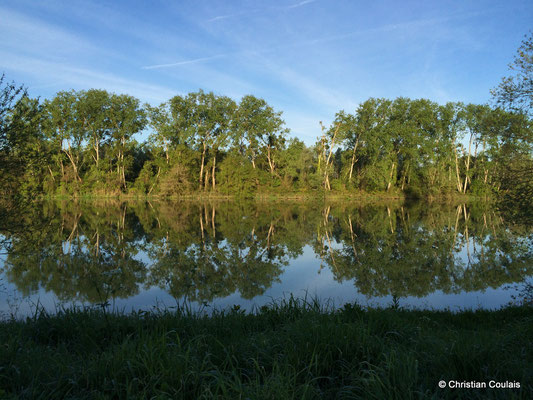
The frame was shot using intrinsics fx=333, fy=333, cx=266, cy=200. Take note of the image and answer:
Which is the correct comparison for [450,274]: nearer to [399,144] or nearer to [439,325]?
[439,325]

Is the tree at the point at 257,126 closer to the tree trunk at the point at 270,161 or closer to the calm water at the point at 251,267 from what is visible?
the tree trunk at the point at 270,161

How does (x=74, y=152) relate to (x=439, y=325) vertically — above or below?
above

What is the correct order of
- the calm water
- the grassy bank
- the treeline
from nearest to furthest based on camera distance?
the grassy bank, the calm water, the treeline

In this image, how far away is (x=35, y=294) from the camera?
7879 mm

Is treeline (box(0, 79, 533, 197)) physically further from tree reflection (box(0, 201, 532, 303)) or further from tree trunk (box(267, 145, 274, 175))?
tree reflection (box(0, 201, 532, 303))

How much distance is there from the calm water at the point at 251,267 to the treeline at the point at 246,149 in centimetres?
3198

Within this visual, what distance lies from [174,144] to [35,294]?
163ft

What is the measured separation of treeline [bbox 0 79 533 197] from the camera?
49.6 metres

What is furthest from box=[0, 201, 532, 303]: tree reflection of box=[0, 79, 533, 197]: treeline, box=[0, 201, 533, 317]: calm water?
box=[0, 79, 533, 197]: treeline

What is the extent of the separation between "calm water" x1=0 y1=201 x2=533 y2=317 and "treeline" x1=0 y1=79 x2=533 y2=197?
32.0 m

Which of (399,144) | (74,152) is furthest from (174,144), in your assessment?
(399,144)

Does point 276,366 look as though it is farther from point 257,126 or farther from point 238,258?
point 257,126

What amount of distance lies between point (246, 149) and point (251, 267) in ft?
150

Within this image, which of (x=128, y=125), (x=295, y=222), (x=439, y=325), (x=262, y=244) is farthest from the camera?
(x=128, y=125)
